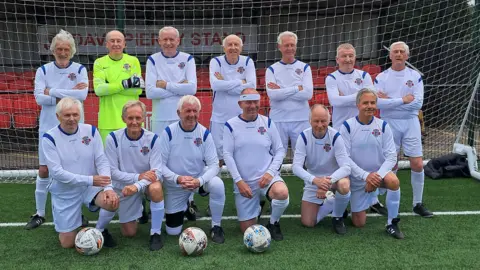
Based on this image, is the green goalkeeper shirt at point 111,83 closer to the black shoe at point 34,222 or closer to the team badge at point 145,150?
the team badge at point 145,150

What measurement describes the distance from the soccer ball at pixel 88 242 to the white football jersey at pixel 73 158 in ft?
1.29

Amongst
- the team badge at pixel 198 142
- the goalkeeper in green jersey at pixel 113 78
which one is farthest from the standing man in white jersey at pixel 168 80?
the team badge at pixel 198 142

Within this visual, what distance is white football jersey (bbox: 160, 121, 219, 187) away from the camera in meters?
4.21

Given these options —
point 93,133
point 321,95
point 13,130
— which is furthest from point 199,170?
point 13,130

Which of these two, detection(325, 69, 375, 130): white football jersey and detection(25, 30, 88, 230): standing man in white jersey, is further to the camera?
detection(325, 69, 375, 130): white football jersey

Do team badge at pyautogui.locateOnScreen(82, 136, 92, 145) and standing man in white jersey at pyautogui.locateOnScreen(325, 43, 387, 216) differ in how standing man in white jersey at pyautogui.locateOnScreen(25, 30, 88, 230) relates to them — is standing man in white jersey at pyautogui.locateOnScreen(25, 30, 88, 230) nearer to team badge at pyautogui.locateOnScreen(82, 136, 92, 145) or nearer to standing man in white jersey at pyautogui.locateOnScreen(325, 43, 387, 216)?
team badge at pyautogui.locateOnScreen(82, 136, 92, 145)

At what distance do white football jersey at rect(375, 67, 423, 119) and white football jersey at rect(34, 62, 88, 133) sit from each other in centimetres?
308

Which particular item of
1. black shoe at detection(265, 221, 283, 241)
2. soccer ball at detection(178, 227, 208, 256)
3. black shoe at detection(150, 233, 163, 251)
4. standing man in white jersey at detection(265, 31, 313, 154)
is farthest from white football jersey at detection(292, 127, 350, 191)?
black shoe at detection(150, 233, 163, 251)

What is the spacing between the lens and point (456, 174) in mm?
6438

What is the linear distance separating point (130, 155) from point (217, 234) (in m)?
1.03

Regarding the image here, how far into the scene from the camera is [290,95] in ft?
16.5

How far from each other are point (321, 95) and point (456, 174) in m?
3.00

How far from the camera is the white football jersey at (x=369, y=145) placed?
14.5ft

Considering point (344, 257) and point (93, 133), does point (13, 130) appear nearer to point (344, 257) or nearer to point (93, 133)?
point (93, 133)
